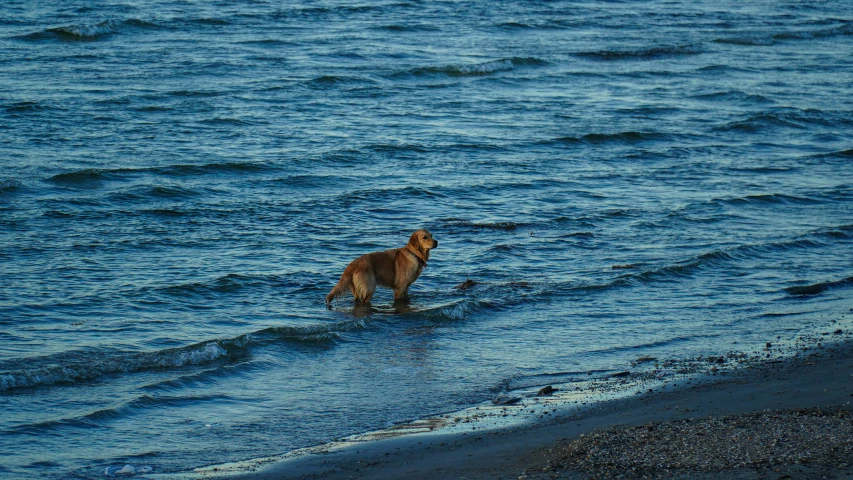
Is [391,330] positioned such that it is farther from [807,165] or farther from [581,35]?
[581,35]

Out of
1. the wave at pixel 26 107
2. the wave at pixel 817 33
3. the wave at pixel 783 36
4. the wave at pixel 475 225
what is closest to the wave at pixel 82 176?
the wave at pixel 26 107

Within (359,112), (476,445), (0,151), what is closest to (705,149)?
(359,112)

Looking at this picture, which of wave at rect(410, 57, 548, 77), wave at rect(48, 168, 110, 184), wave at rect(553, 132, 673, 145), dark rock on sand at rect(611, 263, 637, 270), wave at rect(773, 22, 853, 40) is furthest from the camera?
wave at rect(773, 22, 853, 40)

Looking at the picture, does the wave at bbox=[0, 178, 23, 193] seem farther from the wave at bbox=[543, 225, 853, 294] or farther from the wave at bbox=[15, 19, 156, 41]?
the wave at bbox=[15, 19, 156, 41]

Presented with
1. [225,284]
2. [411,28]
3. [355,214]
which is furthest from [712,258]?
[411,28]

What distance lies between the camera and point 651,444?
7465 mm

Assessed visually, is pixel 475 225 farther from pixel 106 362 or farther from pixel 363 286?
pixel 106 362

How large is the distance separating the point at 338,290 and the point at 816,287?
5606 mm

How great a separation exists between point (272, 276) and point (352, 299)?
42.5 inches

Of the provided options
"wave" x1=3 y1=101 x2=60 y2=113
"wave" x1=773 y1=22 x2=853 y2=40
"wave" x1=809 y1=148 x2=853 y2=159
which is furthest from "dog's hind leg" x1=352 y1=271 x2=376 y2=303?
"wave" x1=773 y1=22 x2=853 y2=40

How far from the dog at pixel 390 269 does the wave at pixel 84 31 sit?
716 inches

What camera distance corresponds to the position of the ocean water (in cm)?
973

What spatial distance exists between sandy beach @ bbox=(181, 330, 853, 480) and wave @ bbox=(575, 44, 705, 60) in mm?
23315

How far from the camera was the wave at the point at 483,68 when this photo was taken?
2828 cm
